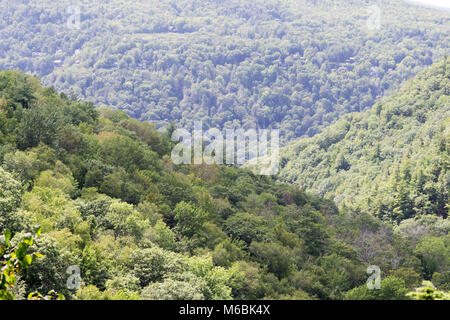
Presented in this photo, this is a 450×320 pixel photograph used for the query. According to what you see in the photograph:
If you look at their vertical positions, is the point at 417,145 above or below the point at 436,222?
above

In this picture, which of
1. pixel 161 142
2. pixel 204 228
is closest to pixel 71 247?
pixel 204 228

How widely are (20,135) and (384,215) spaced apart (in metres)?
72.2

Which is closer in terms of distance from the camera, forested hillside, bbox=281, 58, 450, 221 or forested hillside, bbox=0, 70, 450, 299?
forested hillside, bbox=0, 70, 450, 299

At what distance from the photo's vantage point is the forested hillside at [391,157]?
96625 mm

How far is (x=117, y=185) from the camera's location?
142 ft

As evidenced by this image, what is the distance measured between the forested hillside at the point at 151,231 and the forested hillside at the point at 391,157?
30.4m

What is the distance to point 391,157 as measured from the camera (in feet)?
420

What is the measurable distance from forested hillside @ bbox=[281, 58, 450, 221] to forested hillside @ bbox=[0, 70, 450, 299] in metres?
30.4

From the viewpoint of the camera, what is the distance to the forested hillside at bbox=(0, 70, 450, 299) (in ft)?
81.1

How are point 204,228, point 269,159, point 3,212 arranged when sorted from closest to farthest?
point 3,212
point 204,228
point 269,159

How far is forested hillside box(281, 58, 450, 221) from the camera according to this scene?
3804 inches

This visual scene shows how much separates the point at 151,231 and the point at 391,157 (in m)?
105

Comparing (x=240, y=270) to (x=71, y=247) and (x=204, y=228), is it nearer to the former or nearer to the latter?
(x=204, y=228)

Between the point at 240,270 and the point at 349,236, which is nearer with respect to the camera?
the point at 240,270
